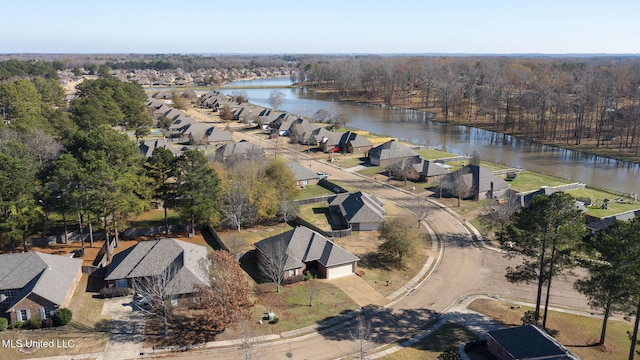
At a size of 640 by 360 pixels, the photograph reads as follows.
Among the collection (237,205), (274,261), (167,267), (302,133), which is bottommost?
(274,261)

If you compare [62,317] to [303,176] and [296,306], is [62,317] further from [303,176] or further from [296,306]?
[303,176]

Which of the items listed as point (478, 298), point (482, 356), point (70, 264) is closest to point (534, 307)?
point (478, 298)

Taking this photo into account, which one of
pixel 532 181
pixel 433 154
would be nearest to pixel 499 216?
pixel 532 181

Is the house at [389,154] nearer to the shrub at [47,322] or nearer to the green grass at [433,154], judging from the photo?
the green grass at [433,154]

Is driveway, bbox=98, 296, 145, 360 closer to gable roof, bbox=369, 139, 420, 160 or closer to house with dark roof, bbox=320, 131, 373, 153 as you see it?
gable roof, bbox=369, 139, 420, 160

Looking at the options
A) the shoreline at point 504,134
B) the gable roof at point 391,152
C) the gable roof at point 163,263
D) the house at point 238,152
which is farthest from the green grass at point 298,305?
the shoreline at point 504,134
